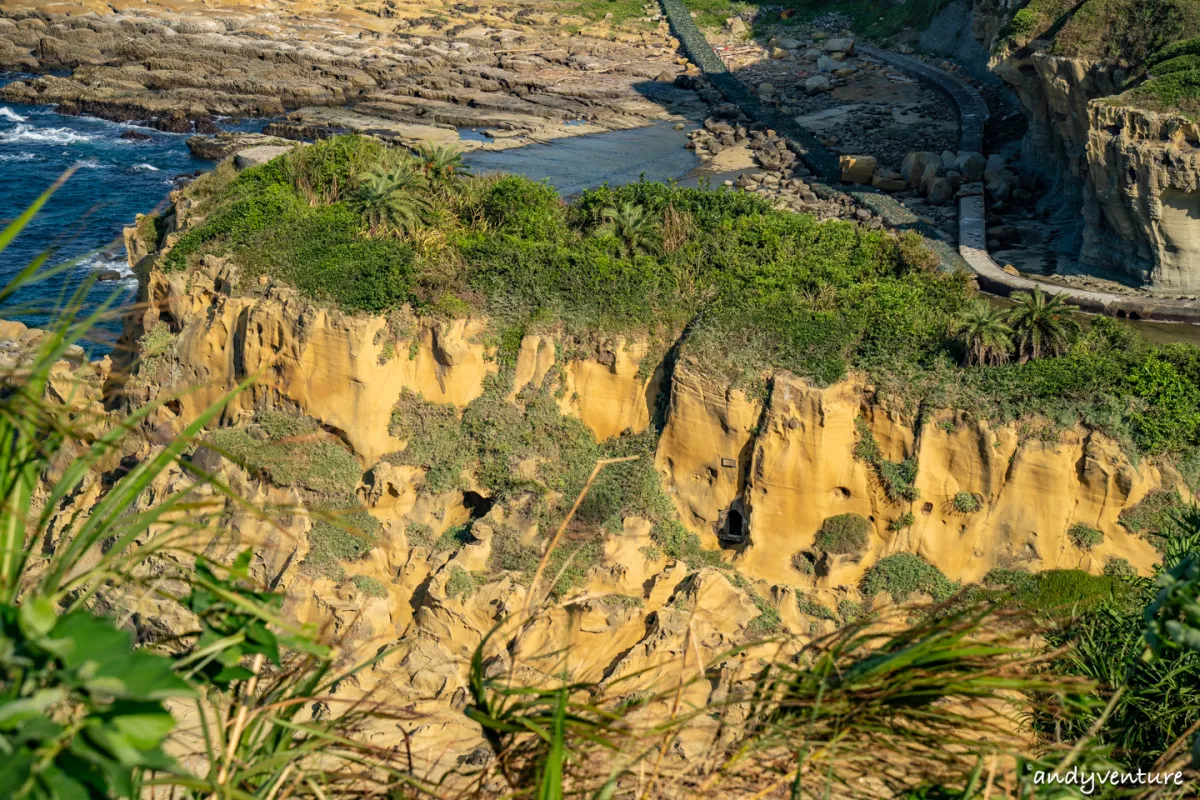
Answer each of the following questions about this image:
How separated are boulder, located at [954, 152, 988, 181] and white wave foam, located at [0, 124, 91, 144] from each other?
42.3 metres

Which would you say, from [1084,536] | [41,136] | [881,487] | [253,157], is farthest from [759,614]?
[41,136]

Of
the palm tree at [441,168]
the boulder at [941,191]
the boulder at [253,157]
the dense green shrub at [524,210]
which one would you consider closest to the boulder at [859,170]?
the boulder at [941,191]

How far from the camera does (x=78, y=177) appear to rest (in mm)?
48438

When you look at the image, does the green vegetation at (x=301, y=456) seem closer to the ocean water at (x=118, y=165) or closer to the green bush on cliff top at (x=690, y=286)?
the green bush on cliff top at (x=690, y=286)

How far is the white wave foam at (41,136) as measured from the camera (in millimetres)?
53281

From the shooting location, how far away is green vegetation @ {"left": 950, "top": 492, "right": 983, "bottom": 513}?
17.4 m

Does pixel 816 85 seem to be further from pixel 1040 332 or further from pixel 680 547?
pixel 680 547

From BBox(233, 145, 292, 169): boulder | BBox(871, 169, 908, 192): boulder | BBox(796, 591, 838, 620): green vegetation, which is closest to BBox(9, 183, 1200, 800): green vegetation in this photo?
BBox(796, 591, 838, 620): green vegetation

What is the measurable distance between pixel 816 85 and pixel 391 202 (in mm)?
45994

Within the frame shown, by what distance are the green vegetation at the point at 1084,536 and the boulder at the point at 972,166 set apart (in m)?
29.6

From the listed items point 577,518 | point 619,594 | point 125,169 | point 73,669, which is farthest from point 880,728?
point 125,169

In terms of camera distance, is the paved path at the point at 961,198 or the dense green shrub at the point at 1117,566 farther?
the paved path at the point at 961,198

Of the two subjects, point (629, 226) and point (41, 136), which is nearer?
point (629, 226)

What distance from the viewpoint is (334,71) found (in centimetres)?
6556
